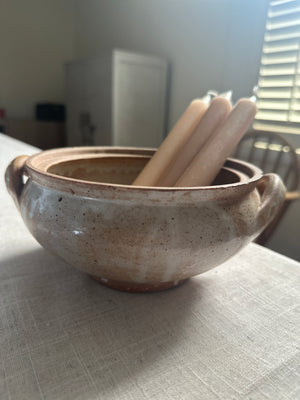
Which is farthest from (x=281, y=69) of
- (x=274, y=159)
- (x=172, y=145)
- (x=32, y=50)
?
(x=32, y=50)

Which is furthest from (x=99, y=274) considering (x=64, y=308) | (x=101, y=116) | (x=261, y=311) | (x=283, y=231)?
(x=101, y=116)

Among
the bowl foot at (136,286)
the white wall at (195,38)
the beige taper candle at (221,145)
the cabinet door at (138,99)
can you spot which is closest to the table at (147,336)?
the bowl foot at (136,286)

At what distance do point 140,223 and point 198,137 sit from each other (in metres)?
0.19

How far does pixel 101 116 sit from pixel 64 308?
7.01 ft

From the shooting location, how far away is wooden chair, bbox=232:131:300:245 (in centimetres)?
117

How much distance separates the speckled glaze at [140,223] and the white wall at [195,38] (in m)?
1.58

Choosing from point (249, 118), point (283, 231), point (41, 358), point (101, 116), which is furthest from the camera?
point (101, 116)

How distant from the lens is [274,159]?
1.57 meters

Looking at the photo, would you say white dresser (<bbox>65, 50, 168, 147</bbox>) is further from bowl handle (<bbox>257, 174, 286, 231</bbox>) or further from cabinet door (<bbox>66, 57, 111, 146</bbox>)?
bowl handle (<bbox>257, 174, 286, 231</bbox>)

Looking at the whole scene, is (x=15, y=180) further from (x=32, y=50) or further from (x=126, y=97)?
(x=32, y=50)

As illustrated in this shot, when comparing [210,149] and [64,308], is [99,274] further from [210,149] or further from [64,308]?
[210,149]

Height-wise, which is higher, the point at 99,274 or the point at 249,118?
the point at 249,118

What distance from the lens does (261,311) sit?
0.32m

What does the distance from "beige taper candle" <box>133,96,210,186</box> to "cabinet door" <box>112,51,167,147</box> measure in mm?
1818
